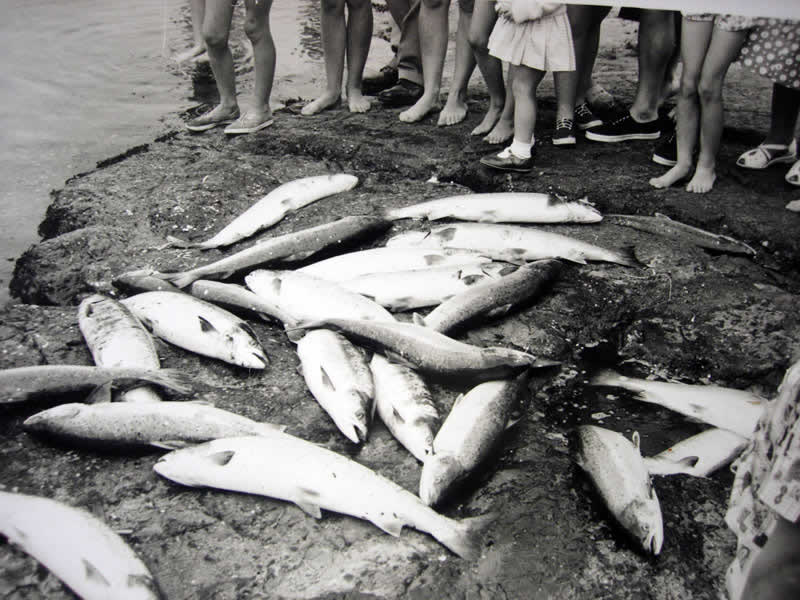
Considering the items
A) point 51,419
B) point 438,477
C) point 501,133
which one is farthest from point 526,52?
point 51,419

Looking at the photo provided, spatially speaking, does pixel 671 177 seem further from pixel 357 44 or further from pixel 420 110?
pixel 357 44

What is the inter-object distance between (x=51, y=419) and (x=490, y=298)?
2.32m

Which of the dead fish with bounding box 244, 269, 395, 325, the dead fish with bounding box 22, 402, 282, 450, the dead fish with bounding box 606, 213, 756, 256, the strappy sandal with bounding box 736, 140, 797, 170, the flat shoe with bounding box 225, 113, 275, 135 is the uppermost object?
the flat shoe with bounding box 225, 113, 275, 135

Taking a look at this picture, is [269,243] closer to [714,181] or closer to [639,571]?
[639,571]

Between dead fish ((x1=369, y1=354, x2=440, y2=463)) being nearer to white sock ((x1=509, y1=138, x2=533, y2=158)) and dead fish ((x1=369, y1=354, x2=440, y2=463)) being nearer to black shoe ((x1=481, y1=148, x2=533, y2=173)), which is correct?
black shoe ((x1=481, y1=148, x2=533, y2=173))

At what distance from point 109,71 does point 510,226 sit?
6.33 m

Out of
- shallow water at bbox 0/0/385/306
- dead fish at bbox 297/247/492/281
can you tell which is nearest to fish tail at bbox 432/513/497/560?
dead fish at bbox 297/247/492/281

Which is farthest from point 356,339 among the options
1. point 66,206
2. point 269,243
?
point 66,206

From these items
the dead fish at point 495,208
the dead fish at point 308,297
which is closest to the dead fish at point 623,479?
the dead fish at point 308,297

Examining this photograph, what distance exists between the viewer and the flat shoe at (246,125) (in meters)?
6.06

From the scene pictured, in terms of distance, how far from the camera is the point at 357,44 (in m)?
6.44

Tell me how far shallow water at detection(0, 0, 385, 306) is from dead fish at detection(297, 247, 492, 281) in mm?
2340

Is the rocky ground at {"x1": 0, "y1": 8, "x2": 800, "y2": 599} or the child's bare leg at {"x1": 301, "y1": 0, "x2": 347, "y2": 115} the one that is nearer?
the rocky ground at {"x1": 0, "y1": 8, "x2": 800, "y2": 599}

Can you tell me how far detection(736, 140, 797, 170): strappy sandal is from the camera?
198 inches
